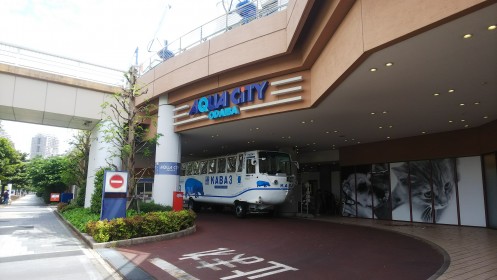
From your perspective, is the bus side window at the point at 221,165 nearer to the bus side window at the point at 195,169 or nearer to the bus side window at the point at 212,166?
the bus side window at the point at 212,166

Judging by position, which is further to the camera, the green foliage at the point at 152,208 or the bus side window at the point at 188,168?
the bus side window at the point at 188,168

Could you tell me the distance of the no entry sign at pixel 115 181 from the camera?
10148 mm

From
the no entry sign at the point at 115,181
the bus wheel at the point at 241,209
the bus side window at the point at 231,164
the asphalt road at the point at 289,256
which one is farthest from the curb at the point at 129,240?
the bus side window at the point at 231,164

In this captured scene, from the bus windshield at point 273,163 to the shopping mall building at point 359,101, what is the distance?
0.96m

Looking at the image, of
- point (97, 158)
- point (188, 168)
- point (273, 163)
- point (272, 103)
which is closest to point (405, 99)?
point (272, 103)

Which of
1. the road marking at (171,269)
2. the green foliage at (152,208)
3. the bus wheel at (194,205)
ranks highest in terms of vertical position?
the green foliage at (152,208)

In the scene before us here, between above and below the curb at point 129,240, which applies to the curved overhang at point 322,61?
above

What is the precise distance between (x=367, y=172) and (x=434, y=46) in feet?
40.6

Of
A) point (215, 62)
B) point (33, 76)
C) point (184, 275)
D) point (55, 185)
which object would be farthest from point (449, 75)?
point (55, 185)

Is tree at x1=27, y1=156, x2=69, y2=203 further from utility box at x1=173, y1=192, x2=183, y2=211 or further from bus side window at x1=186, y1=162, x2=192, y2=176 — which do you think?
utility box at x1=173, y1=192, x2=183, y2=211

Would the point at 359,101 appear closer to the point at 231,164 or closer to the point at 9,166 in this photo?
the point at 231,164

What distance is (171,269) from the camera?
6.45 m

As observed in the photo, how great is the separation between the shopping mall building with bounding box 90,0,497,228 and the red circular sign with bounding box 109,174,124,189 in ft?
14.7

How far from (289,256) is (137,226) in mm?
4371
